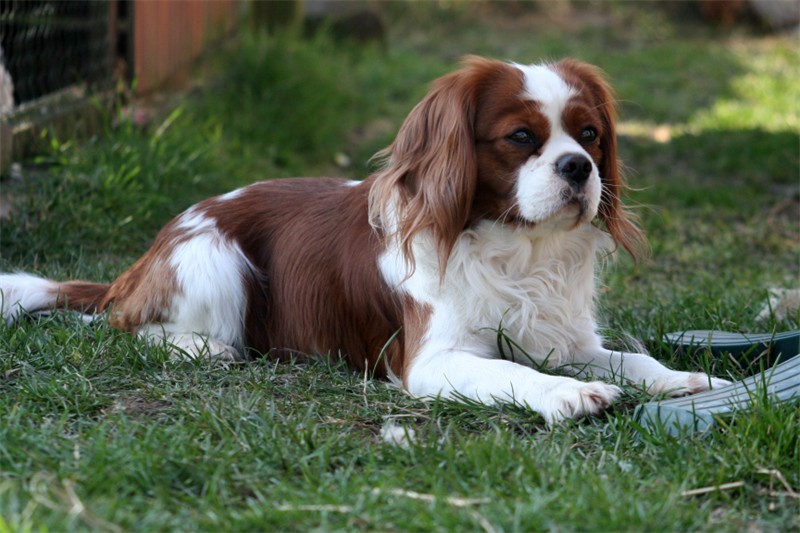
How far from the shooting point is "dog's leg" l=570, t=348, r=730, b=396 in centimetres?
322

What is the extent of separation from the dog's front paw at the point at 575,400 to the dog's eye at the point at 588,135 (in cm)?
82

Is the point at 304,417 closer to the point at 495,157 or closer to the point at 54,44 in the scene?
the point at 495,157

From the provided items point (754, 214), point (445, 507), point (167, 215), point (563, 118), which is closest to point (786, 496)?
point (445, 507)

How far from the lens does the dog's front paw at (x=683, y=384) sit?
320cm

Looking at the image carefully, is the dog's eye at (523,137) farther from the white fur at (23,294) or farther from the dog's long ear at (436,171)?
the white fur at (23,294)

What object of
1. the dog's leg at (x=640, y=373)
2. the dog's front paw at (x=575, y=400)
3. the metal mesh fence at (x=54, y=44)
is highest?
the metal mesh fence at (x=54, y=44)

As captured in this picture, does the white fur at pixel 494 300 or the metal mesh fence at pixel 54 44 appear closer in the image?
the white fur at pixel 494 300

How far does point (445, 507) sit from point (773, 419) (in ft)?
3.12

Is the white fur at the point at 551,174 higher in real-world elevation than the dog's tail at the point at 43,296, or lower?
higher

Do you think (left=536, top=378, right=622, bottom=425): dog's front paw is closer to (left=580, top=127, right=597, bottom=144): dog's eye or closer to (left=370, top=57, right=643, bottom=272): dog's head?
(left=370, top=57, right=643, bottom=272): dog's head

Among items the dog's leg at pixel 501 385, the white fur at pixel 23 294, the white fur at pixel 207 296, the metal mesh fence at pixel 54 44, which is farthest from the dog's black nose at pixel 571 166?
the metal mesh fence at pixel 54 44

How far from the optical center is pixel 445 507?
93.8 inches

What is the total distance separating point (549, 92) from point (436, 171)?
429 millimetres

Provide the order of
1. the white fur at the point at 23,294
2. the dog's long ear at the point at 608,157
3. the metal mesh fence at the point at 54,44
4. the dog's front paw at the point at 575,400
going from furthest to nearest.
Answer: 1. the metal mesh fence at the point at 54,44
2. the white fur at the point at 23,294
3. the dog's long ear at the point at 608,157
4. the dog's front paw at the point at 575,400
